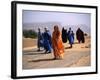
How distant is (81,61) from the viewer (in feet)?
6.79

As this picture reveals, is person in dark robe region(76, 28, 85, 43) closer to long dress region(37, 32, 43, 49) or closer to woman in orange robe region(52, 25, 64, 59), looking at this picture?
woman in orange robe region(52, 25, 64, 59)

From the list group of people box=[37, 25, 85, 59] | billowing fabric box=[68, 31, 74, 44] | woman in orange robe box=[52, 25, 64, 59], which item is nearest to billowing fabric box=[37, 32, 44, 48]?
group of people box=[37, 25, 85, 59]

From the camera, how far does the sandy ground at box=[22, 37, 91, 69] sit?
1.87 m

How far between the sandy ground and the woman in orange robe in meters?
0.04

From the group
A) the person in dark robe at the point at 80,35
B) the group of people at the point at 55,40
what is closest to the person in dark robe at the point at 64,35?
the group of people at the point at 55,40

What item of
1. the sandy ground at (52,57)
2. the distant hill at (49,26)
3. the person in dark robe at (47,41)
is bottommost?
the sandy ground at (52,57)

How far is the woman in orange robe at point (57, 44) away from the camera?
1.97 meters

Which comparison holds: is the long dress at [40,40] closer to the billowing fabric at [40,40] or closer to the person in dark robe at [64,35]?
the billowing fabric at [40,40]

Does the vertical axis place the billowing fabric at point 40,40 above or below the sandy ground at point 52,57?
above

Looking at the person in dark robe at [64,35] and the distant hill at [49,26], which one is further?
the person in dark robe at [64,35]

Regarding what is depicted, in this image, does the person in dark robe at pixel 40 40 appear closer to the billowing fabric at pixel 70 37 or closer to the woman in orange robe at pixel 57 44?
the woman in orange robe at pixel 57 44

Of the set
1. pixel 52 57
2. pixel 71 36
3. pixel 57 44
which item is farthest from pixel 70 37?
pixel 52 57
